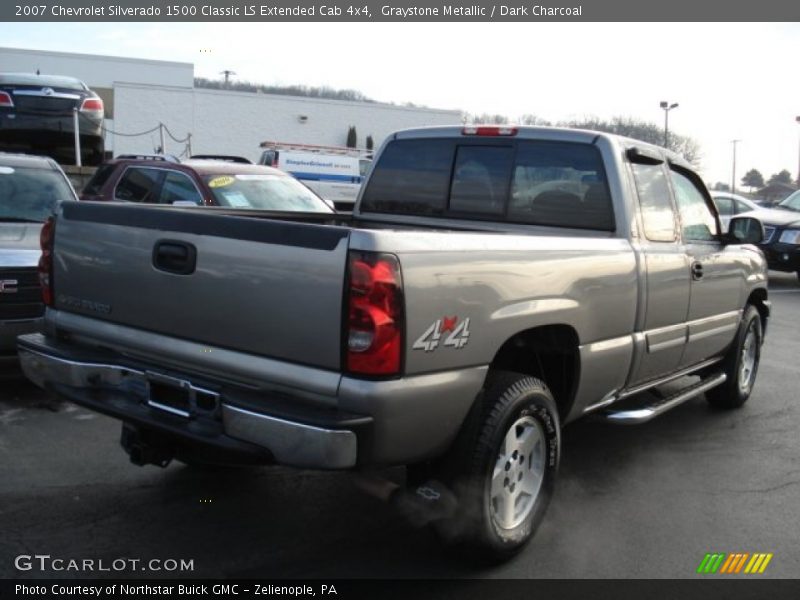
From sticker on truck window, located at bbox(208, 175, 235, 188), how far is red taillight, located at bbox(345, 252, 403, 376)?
254 inches

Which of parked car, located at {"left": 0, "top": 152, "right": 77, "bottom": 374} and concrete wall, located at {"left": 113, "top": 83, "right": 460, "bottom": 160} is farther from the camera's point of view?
concrete wall, located at {"left": 113, "top": 83, "right": 460, "bottom": 160}

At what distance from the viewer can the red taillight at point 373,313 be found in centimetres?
300

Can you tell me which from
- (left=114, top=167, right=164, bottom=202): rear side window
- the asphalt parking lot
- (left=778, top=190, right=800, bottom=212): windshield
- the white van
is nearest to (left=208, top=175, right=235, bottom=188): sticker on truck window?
(left=114, top=167, right=164, bottom=202): rear side window

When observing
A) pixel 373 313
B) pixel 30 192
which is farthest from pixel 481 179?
pixel 30 192

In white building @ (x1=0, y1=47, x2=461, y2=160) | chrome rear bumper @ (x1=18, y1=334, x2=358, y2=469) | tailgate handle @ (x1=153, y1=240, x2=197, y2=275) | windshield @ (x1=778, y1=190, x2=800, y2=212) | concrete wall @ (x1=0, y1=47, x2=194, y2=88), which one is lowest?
chrome rear bumper @ (x1=18, y1=334, x2=358, y2=469)

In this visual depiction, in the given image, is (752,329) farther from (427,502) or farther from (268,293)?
(268,293)

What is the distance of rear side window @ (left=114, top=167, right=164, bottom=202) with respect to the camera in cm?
962

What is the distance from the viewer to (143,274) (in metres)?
3.61

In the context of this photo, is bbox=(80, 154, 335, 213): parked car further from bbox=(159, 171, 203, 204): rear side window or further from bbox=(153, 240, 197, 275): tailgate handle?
bbox=(153, 240, 197, 275): tailgate handle

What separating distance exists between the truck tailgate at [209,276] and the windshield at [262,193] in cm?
512

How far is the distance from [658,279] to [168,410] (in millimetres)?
2829

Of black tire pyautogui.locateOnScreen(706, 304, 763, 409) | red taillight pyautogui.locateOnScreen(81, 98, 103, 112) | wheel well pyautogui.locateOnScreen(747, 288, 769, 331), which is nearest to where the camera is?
black tire pyautogui.locateOnScreen(706, 304, 763, 409)

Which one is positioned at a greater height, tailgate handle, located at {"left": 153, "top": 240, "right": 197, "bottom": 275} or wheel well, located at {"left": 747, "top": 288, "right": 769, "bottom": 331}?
tailgate handle, located at {"left": 153, "top": 240, "right": 197, "bottom": 275}

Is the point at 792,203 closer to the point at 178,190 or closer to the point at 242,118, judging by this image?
the point at 178,190
